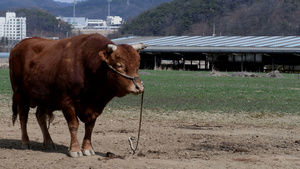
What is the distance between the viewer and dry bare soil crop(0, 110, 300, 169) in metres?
10.6

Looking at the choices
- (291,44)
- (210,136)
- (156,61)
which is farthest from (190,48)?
(210,136)

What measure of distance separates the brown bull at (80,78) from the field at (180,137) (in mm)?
770

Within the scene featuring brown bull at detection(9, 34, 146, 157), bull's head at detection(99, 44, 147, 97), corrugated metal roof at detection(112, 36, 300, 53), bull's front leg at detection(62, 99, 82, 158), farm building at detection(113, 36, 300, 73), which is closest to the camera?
bull's head at detection(99, 44, 147, 97)

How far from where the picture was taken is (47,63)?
1153 cm

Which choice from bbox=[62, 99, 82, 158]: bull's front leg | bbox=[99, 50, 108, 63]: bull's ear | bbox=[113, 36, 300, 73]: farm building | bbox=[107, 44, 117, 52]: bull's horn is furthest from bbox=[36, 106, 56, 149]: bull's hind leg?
bbox=[113, 36, 300, 73]: farm building

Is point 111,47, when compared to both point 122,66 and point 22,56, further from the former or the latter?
point 22,56

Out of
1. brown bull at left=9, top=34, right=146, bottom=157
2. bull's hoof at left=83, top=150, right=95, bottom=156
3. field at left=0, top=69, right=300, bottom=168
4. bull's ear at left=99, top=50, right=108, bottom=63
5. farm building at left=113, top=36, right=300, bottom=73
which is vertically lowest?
farm building at left=113, top=36, right=300, bottom=73

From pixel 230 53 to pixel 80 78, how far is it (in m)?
56.8

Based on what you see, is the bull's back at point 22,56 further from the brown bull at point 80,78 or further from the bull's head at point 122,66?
the bull's head at point 122,66

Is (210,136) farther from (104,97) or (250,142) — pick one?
(104,97)

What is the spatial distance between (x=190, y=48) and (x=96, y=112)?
59.0 meters

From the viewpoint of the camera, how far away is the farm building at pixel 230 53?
62844 millimetres

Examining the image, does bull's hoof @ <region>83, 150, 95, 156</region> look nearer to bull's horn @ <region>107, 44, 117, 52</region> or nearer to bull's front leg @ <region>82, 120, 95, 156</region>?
bull's front leg @ <region>82, 120, 95, 156</region>

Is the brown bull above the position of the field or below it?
above
